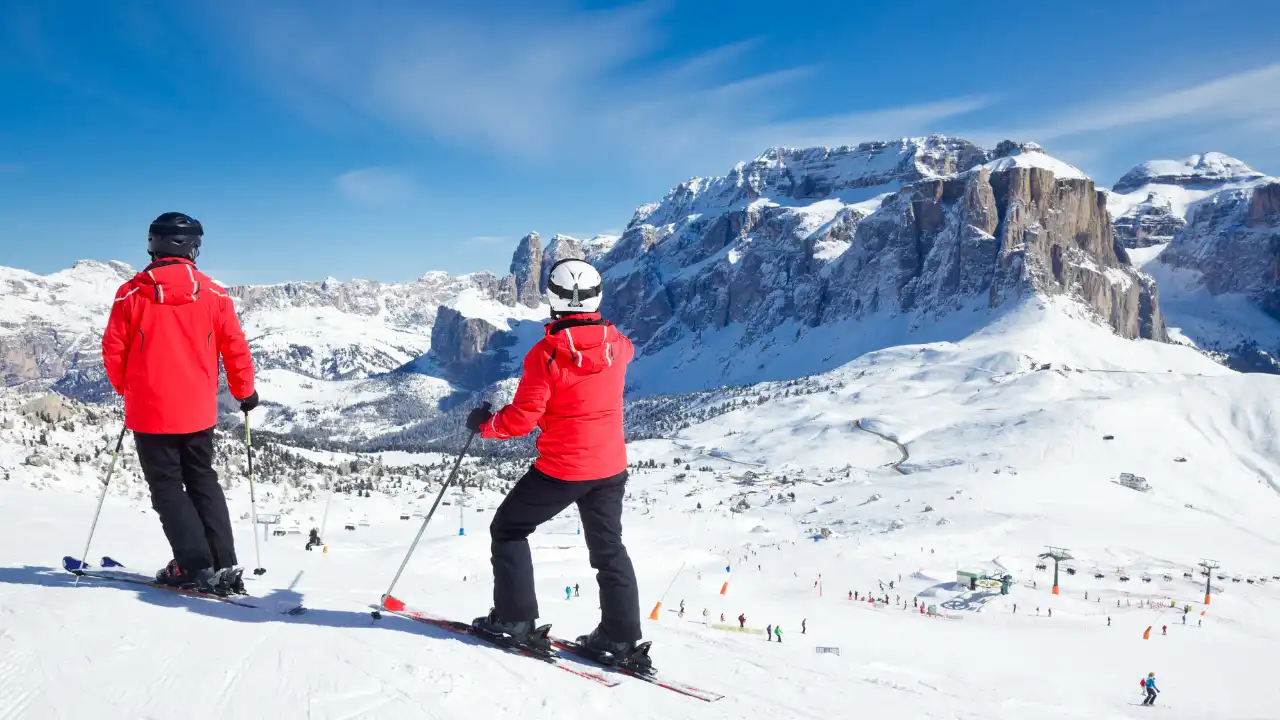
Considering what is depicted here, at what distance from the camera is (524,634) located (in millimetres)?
6645

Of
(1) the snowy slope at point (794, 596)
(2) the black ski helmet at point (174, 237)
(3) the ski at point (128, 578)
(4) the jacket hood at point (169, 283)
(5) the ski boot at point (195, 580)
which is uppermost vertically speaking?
(2) the black ski helmet at point (174, 237)

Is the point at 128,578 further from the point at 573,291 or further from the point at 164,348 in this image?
the point at 573,291

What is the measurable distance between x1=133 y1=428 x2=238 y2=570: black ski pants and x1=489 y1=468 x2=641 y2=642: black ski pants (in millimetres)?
2604

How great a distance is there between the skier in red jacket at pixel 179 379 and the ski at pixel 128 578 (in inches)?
3.8

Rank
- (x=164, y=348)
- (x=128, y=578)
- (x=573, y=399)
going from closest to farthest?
(x=573, y=399) < (x=164, y=348) < (x=128, y=578)

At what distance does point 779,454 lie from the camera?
143500mm

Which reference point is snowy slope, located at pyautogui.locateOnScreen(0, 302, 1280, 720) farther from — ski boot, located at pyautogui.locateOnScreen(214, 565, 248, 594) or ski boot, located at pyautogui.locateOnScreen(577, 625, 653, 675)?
ski boot, located at pyautogui.locateOnScreen(577, 625, 653, 675)

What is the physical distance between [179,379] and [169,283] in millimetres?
878

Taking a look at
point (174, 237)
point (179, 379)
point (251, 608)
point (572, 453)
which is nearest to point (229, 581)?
point (251, 608)

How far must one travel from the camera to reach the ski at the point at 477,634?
6250 mm

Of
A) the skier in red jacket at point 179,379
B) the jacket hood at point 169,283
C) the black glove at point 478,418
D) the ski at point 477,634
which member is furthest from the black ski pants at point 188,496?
the black glove at point 478,418

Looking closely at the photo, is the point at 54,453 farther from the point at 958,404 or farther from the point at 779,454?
the point at 958,404

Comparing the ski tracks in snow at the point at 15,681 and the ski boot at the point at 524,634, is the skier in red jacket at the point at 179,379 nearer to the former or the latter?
the ski tracks in snow at the point at 15,681

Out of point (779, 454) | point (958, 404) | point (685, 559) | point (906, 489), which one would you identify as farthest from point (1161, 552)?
point (958, 404)
